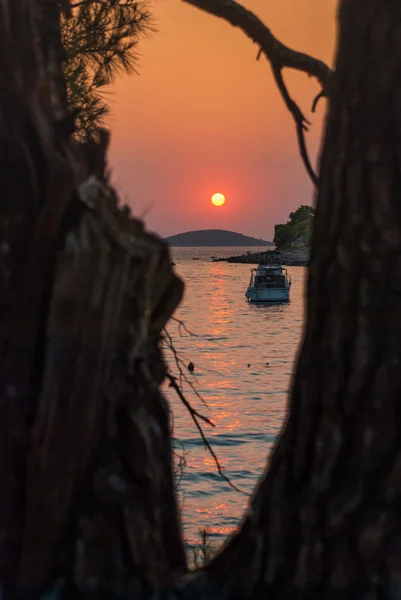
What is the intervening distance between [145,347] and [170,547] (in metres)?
0.62

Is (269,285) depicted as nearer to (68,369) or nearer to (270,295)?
(270,295)

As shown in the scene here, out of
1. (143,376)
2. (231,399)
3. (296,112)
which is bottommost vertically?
(231,399)

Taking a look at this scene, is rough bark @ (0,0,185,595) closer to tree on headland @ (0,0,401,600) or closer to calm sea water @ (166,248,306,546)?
tree on headland @ (0,0,401,600)

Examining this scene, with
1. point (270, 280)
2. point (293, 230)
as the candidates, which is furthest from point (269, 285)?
point (293, 230)

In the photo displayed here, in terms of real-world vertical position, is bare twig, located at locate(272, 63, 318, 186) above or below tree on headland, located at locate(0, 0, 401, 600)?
above

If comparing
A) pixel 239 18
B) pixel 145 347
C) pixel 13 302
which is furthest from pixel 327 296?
pixel 239 18

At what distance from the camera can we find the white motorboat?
2645 inches

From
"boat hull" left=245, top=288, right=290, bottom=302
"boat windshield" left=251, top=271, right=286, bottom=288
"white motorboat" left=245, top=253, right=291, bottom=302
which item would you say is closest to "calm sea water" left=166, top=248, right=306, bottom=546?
"boat hull" left=245, top=288, right=290, bottom=302

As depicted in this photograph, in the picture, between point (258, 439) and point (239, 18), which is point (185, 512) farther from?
point (239, 18)

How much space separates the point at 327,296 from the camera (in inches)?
95.1

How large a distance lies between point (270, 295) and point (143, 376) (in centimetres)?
6840

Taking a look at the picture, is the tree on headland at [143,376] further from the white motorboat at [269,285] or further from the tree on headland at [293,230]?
the tree on headland at [293,230]

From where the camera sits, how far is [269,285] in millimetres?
69250

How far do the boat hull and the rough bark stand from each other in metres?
65.3
